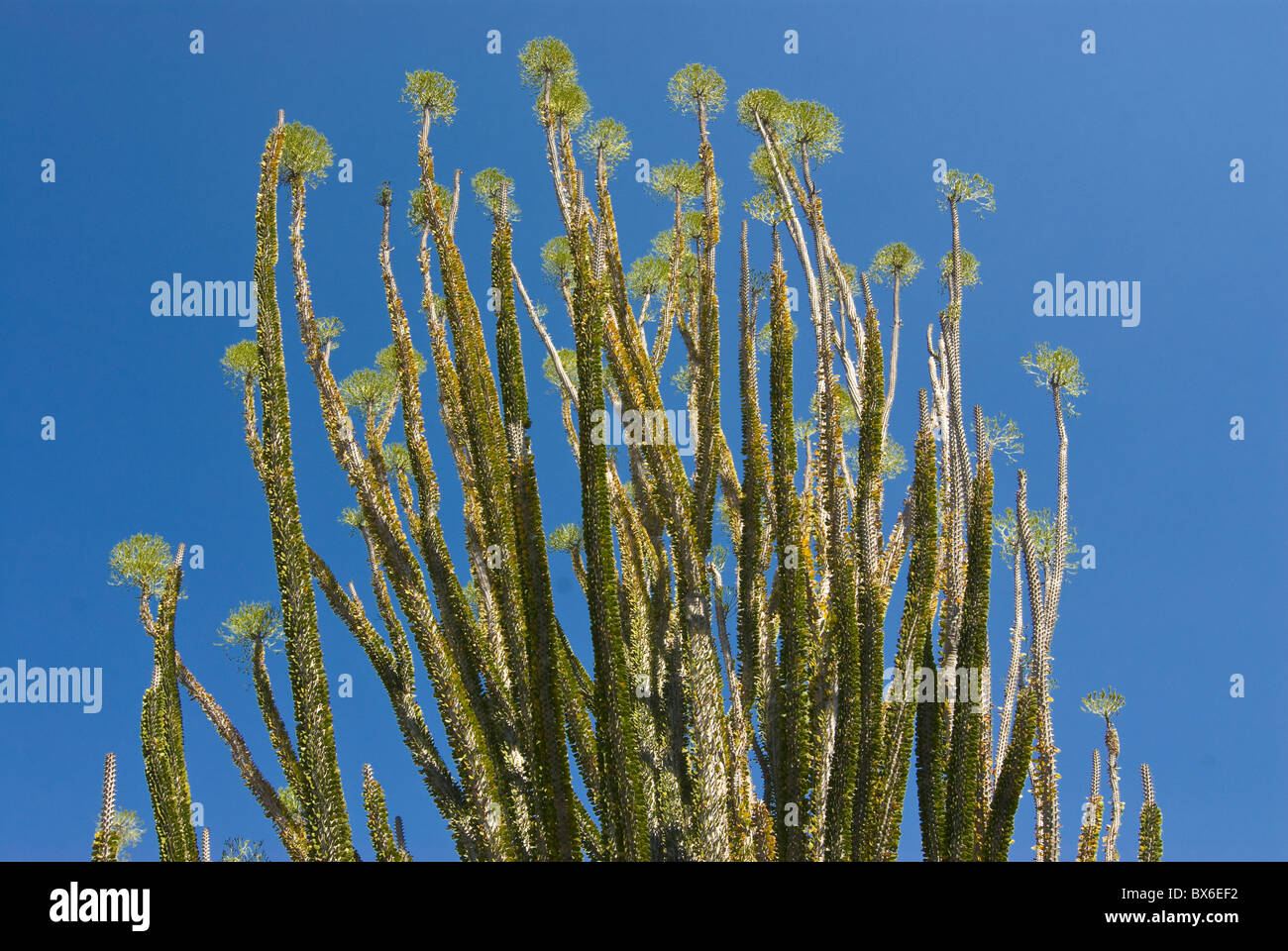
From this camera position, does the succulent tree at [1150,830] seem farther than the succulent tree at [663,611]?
Yes

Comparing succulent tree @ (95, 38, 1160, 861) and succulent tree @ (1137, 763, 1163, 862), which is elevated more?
succulent tree @ (95, 38, 1160, 861)

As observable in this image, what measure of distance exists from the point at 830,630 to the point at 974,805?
145 cm

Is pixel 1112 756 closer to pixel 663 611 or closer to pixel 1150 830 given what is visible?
pixel 1150 830

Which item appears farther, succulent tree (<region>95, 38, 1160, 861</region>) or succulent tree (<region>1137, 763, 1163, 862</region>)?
succulent tree (<region>1137, 763, 1163, 862</region>)

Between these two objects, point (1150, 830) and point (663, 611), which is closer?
point (663, 611)

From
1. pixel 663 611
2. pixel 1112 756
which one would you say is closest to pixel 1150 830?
pixel 1112 756

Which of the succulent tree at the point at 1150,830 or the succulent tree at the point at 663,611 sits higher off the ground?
the succulent tree at the point at 663,611

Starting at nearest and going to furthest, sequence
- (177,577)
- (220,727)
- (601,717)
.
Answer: (601,717)
(177,577)
(220,727)

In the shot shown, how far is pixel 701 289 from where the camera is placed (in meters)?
6.41

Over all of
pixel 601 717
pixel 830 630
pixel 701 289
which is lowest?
pixel 601 717
